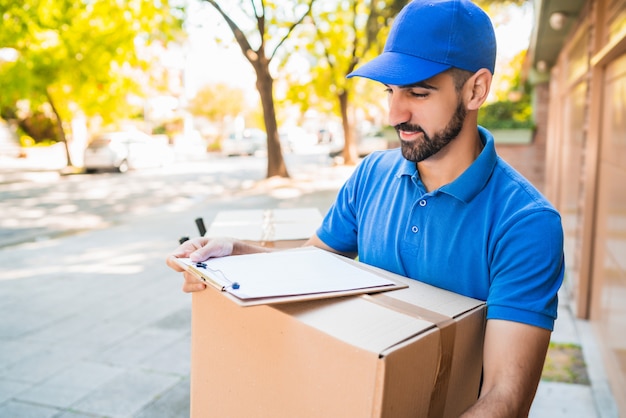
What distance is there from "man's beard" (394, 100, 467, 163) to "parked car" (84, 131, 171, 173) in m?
20.7

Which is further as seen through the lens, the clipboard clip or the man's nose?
the man's nose

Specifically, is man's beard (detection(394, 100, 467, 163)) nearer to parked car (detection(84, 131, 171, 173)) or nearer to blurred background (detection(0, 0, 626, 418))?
blurred background (detection(0, 0, 626, 418))

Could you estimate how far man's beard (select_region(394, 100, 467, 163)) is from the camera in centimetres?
153

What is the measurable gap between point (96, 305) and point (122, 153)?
17026 millimetres

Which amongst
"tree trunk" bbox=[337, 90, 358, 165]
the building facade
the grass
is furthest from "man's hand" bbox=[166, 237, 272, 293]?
"tree trunk" bbox=[337, 90, 358, 165]

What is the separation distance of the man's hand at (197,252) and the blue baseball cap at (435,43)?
24.5 inches

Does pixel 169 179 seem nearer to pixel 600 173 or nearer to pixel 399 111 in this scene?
pixel 600 173

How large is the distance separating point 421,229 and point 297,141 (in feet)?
134

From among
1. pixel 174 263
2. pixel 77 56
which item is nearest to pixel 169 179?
pixel 77 56

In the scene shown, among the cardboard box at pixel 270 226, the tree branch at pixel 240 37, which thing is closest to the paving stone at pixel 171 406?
the cardboard box at pixel 270 226

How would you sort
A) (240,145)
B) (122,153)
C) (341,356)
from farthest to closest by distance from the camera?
1. (240,145)
2. (122,153)
3. (341,356)

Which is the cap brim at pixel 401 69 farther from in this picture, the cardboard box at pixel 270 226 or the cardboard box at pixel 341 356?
the cardboard box at pixel 270 226

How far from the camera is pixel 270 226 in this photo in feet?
9.53

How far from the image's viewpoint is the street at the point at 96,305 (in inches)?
147
